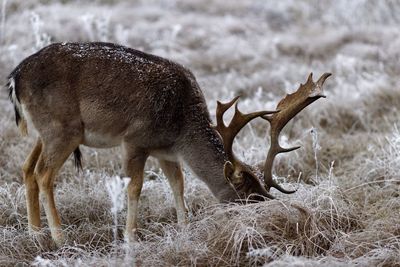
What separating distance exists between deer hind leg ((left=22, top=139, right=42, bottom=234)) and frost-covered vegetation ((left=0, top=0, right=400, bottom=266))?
14cm

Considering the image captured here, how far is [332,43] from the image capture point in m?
13.2

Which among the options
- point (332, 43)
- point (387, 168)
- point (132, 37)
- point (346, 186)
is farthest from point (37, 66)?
point (332, 43)

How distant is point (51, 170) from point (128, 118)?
76cm

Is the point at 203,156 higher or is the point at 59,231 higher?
the point at 203,156

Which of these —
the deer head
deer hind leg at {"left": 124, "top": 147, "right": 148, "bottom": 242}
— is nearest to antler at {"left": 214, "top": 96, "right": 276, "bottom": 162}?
the deer head

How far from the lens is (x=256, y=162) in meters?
6.79

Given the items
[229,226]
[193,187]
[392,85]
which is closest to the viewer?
[229,226]

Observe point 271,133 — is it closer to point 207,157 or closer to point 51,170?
point 207,157

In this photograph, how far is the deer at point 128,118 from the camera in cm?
523

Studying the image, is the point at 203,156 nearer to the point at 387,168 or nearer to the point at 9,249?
the point at 9,249

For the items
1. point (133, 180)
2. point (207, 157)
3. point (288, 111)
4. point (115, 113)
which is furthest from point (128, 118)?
point (288, 111)

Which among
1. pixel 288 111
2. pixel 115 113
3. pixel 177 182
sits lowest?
pixel 177 182

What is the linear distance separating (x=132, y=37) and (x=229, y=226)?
852 centimetres

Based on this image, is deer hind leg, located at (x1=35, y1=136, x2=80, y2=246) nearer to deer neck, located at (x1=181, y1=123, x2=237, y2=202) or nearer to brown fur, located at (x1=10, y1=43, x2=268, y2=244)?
brown fur, located at (x1=10, y1=43, x2=268, y2=244)
